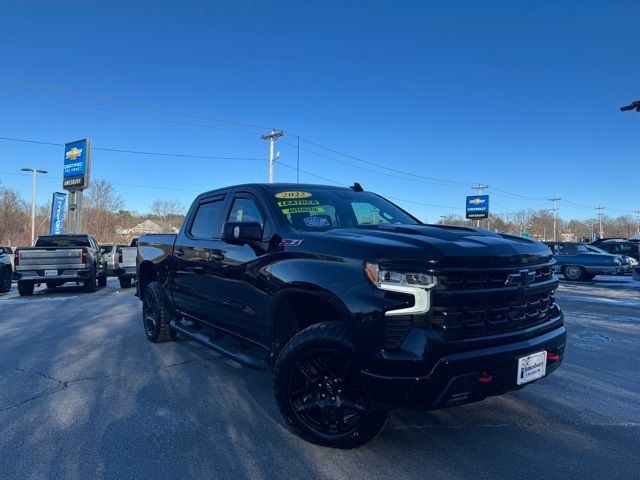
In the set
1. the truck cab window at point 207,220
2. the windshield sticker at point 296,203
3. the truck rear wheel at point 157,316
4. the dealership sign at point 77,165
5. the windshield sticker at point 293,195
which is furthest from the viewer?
the dealership sign at point 77,165

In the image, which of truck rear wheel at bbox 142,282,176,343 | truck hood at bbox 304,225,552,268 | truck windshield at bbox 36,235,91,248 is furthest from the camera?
truck windshield at bbox 36,235,91,248

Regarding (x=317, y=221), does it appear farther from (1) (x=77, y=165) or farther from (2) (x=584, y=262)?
(1) (x=77, y=165)

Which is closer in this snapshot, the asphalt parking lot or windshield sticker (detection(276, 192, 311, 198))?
the asphalt parking lot

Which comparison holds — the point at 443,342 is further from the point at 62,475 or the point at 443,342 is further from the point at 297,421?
the point at 62,475

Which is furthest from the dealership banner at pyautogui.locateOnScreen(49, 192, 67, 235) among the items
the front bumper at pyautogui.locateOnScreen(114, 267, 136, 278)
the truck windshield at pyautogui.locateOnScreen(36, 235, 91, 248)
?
the front bumper at pyautogui.locateOnScreen(114, 267, 136, 278)

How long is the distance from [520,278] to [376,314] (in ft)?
3.50

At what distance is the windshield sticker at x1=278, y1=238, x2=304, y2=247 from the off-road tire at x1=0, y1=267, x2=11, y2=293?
46.2 ft

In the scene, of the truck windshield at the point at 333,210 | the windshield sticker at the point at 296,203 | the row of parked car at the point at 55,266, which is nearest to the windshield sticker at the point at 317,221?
the truck windshield at the point at 333,210

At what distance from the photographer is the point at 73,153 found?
106 ft

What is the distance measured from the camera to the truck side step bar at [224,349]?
394 centimetres

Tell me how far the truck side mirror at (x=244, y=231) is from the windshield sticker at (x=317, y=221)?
447 mm

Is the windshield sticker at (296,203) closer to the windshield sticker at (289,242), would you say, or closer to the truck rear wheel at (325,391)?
the windshield sticker at (289,242)

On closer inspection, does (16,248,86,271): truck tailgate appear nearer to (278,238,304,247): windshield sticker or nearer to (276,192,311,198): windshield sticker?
(276,192,311,198): windshield sticker

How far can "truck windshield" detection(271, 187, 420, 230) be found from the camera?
162 inches
